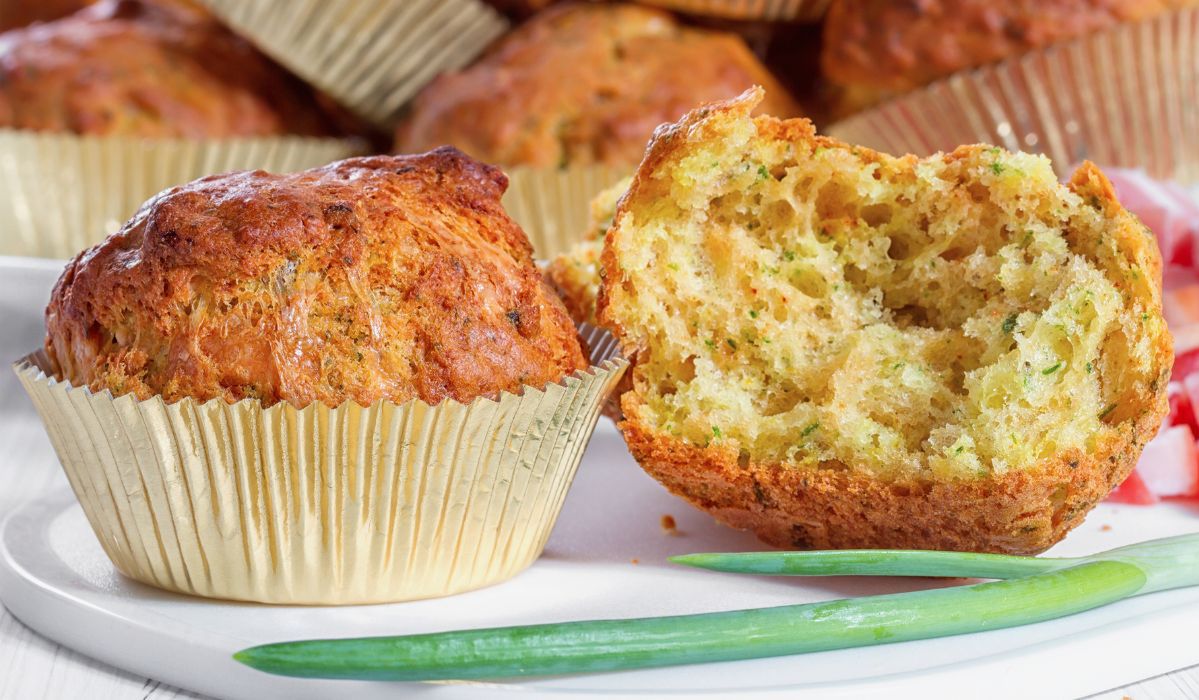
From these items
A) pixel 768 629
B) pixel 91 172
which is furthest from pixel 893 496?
pixel 91 172

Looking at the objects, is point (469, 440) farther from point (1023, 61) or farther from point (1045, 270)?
point (1023, 61)

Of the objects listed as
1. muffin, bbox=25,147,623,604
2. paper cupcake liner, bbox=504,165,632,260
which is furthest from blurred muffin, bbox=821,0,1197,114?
muffin, bbox=25,147,623,604

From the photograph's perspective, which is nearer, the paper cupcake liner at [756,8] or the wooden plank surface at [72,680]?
the wooden plank surface at [72,680]

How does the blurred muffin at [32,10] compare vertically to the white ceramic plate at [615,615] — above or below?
below

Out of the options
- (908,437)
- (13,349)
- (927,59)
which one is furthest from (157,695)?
(927,59)

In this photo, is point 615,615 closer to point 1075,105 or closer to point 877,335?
point 877,335

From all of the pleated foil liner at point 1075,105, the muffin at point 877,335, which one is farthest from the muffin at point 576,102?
the muffin at point 877,335

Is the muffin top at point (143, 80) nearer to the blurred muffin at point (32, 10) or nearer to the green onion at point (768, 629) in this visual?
the blurred muffin at point (32, 10)
